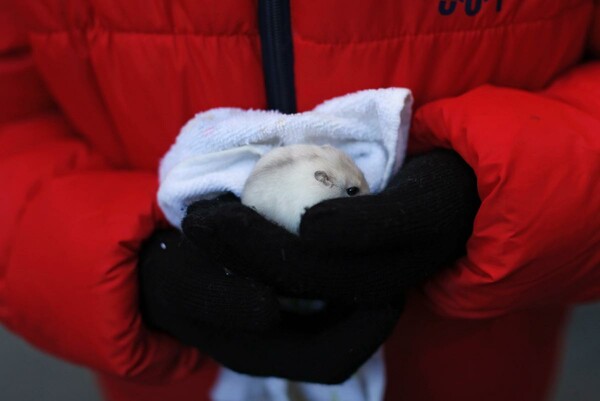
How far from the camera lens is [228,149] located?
16.9 inches

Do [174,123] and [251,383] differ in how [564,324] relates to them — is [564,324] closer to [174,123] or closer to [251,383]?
[251,383]

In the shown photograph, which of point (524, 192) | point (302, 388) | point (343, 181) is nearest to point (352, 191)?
point (343, 181)

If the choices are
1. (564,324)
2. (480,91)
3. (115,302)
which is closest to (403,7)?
(480,91)

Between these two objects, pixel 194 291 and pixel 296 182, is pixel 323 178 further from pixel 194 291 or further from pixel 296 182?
pixel 194 291

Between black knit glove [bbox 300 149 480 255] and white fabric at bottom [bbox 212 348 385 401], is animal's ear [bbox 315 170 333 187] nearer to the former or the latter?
black knit glove [bbox 300 149 480 255]

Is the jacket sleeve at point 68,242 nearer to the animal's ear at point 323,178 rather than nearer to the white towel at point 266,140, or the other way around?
the white towel at point 266,140

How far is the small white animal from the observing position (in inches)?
14.3

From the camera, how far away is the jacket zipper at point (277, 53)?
0.41 meters

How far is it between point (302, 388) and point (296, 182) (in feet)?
0.75

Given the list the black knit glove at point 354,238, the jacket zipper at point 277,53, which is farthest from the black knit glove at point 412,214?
the jacket zipper at point 277,53

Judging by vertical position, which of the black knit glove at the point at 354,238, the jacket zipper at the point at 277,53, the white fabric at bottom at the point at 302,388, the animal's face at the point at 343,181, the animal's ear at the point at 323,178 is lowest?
the white fabric at bottom at the point at 302,388

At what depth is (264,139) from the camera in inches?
16.7

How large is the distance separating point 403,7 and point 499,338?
0.34m

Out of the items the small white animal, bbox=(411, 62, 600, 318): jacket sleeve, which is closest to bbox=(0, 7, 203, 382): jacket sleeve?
the small white animal
